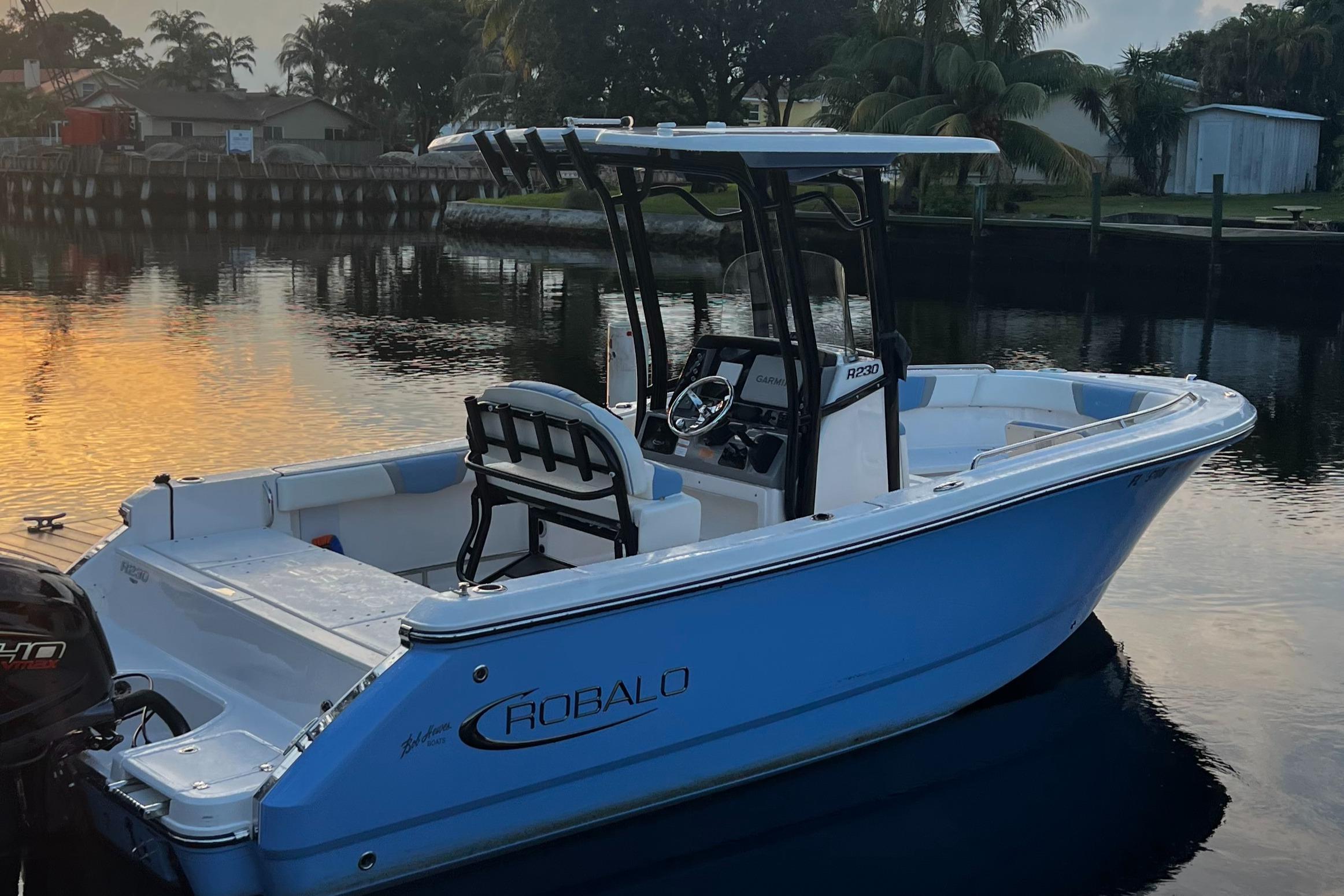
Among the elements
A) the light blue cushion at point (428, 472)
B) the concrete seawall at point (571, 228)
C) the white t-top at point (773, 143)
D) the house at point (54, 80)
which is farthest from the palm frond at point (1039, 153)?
the house at point (54, 80)

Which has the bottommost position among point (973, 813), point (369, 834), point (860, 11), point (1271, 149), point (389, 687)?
point (973, 813)

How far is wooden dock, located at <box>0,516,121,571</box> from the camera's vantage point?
661 cm

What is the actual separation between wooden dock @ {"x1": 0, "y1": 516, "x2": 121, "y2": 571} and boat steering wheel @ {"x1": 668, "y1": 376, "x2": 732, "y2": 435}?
2913 mm

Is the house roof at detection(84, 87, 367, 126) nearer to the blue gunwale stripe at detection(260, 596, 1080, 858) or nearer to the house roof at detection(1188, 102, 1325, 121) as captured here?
the house roof at detection(1188, 102, 1325, 121)

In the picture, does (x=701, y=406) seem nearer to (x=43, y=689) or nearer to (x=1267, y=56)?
(x=43, y=689)

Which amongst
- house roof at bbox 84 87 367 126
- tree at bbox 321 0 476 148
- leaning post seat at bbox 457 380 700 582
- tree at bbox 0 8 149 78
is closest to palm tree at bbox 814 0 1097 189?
leaning post seat at bbox 457 380 700 582

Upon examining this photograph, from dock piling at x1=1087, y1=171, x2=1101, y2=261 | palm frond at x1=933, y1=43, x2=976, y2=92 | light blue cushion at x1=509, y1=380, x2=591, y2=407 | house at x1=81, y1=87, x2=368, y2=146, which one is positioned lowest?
light blue cushion at x1=509, y1=380, x2=591, y2=407

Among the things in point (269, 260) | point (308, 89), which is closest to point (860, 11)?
point (269, 260)

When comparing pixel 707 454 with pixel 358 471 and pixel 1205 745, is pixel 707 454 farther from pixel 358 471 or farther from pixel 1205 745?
pixel 1205 745

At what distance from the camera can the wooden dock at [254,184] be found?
47.9 meters

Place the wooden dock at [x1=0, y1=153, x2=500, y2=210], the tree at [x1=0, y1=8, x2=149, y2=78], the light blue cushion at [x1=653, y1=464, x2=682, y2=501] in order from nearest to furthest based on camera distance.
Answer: the light blue cushion at [x1=653, y1=464, x2=682, y2=501] < the wooden dock at [x1=0, y1=153, x2=500, y2=210] < the tree at [x1=0, y1=8, x2=149, y2=78]

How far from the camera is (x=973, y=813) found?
15.5ft

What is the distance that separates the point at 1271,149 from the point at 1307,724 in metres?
29.5

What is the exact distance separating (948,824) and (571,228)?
29.6m
